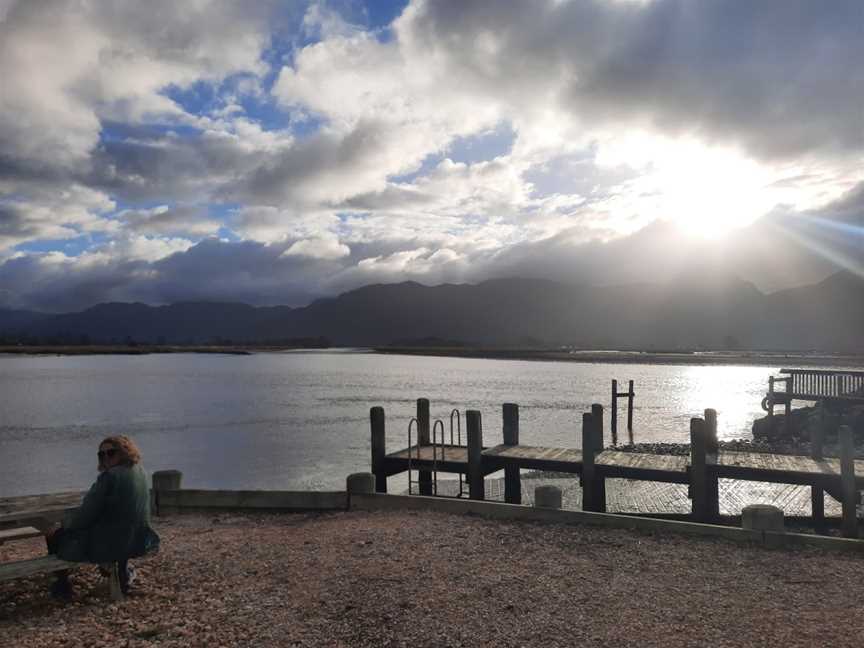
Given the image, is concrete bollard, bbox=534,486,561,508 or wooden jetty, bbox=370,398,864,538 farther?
wooden jetty, bbox=370,398,864,538

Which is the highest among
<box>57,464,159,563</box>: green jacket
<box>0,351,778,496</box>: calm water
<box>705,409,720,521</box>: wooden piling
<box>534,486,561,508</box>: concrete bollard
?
<box>57,464,159,563</box>: green jacket

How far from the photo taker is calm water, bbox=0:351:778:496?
1073 inches

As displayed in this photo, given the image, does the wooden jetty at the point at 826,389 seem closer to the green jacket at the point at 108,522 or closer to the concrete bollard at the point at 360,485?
the concrete bollard at the point at 360,485

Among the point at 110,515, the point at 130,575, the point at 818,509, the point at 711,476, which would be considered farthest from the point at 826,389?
the point at 110,515

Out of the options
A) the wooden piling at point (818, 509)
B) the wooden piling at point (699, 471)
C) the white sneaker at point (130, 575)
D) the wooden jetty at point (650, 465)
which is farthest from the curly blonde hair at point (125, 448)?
the wooden piling at point (818, 509)

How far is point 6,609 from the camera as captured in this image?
6.98 m

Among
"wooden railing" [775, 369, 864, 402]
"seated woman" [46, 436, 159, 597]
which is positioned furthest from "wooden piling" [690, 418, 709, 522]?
"wooden railing" [775, 369, 864, 402]

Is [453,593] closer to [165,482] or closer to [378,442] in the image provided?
[165,482]

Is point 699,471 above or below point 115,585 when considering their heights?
below

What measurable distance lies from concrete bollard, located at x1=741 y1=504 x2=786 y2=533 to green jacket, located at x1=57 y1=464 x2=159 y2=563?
7.97 m

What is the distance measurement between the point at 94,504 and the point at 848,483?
1243 cm

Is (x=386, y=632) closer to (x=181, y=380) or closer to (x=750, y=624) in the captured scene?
(x=750, y=624)

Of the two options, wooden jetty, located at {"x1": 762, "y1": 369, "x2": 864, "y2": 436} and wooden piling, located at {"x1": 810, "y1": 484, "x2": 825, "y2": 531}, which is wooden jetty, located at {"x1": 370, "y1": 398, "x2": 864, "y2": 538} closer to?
wooden piling, located at {"x1": 810, "y1": 484, "x2": 825, "y2": 531}

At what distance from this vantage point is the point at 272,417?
45250mm
